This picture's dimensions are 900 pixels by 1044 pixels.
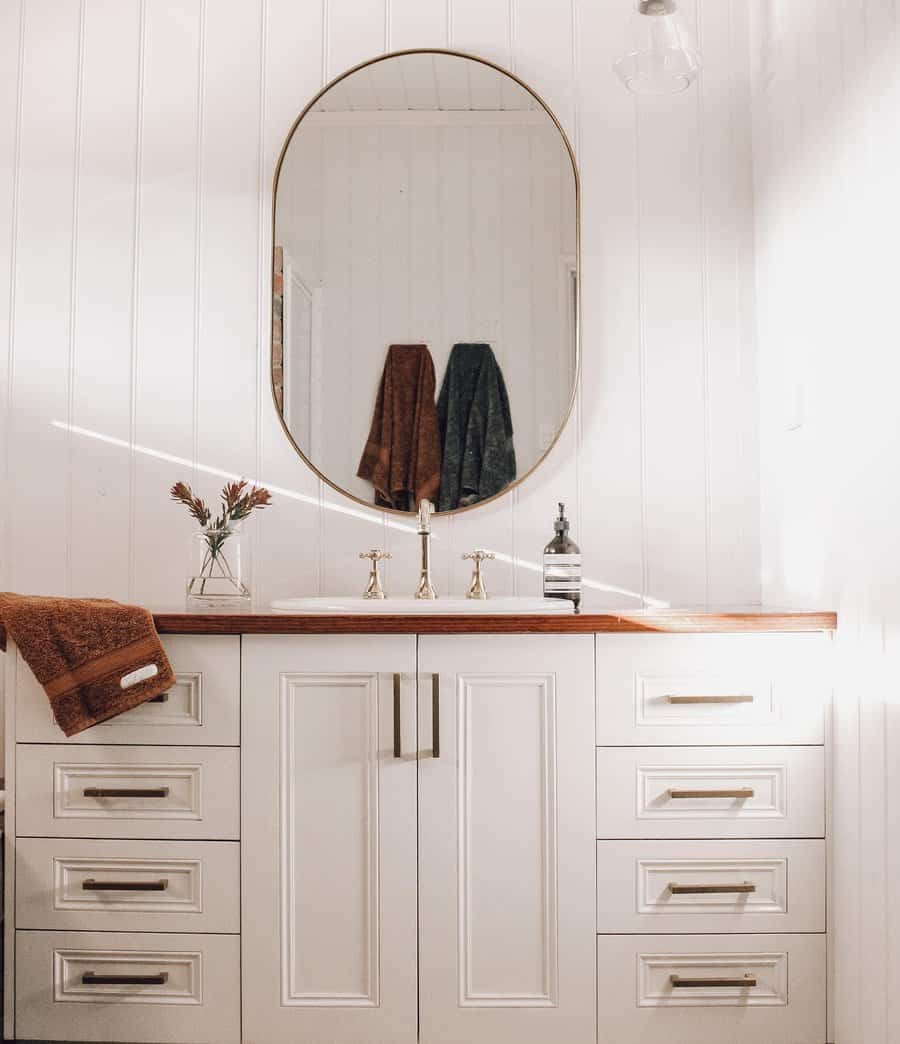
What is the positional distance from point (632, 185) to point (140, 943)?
72.0 inches

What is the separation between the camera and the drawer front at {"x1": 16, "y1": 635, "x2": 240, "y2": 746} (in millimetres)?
1575

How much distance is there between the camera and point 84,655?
1.51 meters

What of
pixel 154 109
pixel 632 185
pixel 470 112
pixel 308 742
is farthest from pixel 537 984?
pixel 154 109

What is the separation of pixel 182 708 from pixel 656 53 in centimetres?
156

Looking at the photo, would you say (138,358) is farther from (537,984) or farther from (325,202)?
(537,984)

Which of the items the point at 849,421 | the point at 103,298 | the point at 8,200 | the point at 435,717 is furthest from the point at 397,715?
the point at 8,200

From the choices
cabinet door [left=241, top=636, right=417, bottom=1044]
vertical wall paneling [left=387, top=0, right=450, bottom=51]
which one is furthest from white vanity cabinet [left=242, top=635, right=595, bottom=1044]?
vertical wall paneling [left=387, top=0, right=450, bottom=51]

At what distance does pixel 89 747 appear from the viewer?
1578 millimetres

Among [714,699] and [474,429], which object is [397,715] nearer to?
[714,699]

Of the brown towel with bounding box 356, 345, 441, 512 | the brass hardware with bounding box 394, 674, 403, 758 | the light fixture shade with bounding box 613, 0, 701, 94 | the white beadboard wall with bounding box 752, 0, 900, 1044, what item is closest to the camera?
the white beadboard wall with bounding box 752, 0, 900, 1044

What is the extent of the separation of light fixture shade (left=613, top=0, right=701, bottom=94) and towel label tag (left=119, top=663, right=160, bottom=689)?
4.73 ft

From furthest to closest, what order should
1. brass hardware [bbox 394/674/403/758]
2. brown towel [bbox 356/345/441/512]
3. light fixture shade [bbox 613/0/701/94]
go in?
1. brown towel [bbox 356/345/441/512]
2. light fixture shade [bbox 613/0/701/94]
3. brass hardware [bbox 394/674/403/758]

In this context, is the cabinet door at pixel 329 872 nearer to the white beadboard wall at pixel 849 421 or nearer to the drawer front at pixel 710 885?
the drawer front at pixel 710 885

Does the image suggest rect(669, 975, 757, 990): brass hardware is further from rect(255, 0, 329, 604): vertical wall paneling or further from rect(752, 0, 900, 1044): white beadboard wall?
rect(255, 0, 329, 604): vertical wall paneling
